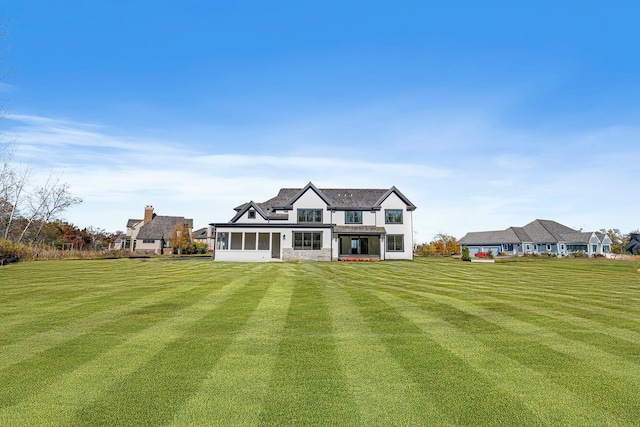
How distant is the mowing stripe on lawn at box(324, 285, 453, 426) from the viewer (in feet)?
13.2

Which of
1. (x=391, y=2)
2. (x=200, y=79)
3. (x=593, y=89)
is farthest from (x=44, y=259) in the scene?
(x=593, y=89)

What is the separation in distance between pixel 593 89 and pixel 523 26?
720 centimetres

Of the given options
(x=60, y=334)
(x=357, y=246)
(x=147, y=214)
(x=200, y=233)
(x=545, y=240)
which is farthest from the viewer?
(x=200, y=233)

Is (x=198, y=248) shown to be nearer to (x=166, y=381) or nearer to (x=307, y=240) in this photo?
(x=307, y=240)

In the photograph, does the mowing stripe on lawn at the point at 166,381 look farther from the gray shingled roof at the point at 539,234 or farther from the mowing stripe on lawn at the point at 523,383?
the gray shingled roof at the point at 539,234

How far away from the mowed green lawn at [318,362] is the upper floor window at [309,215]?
91.0ft

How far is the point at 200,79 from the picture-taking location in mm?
20594

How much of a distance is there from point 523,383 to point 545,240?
8141 centimetres

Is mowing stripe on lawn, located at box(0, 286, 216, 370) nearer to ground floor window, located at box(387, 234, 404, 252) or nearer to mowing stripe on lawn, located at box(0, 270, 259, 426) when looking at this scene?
mowing stripe on lawn, located at box(0, 270, 259, 426)

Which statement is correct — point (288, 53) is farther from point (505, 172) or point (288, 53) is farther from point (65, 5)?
point (505, 172)

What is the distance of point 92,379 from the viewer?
5.03 metres

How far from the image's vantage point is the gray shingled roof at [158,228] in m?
69.2

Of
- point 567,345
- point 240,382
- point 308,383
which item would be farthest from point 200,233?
point 567,345

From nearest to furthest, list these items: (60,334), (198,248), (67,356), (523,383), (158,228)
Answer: (523,383), (67,356), (60,334), (198,248), (158,228)
